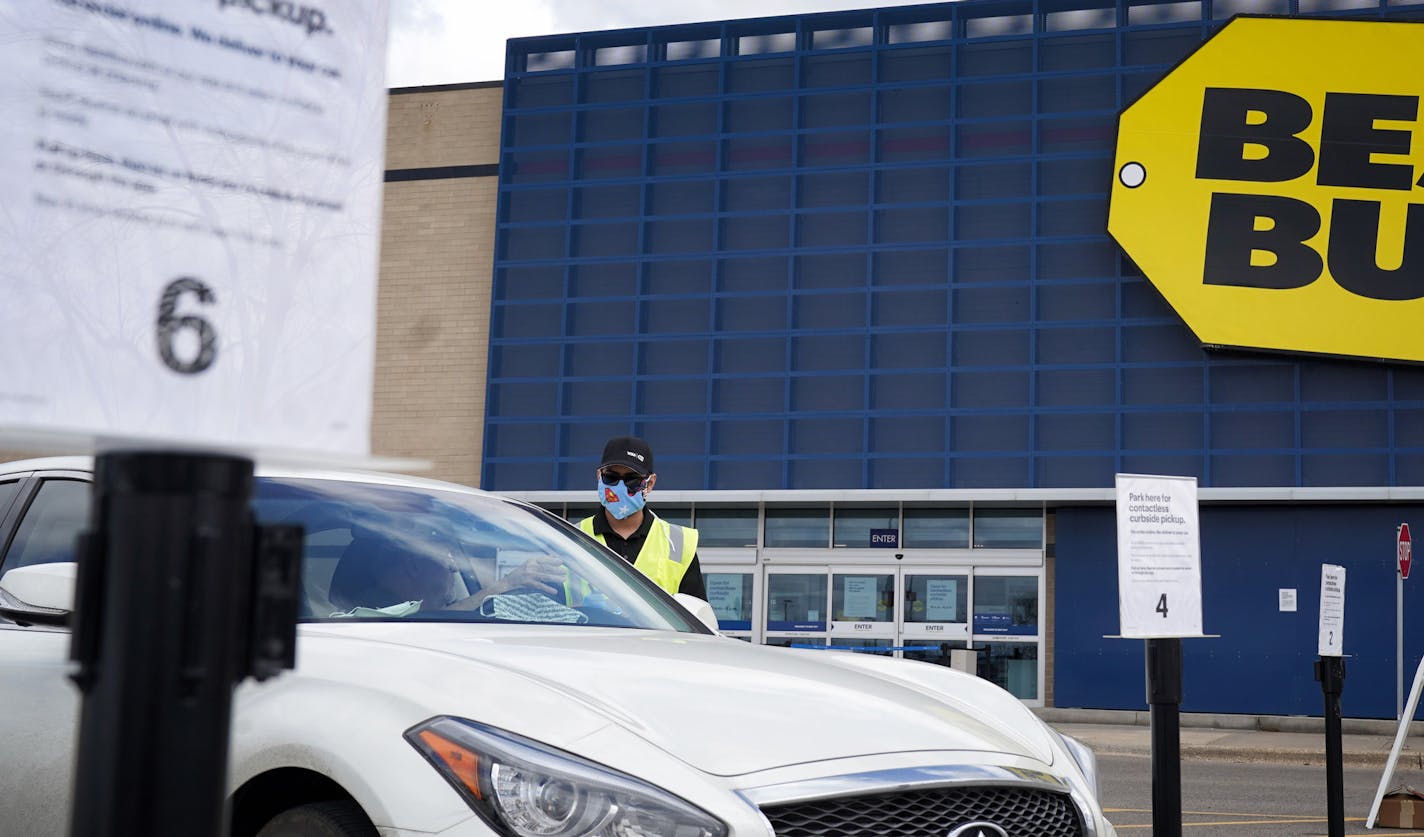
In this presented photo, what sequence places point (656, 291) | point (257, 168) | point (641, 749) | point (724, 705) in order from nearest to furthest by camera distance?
point (257, 168) < point (641, 749) < point (724, 705) < point (656, 291)

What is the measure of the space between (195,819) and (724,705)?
6.50 feet

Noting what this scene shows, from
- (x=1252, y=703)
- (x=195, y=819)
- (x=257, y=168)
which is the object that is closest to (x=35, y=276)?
(x=257, y=168)

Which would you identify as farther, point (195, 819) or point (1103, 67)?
point (1103, 67)

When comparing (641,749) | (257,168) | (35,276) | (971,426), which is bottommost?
(641,749)

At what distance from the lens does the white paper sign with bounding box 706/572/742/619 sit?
2648 cm

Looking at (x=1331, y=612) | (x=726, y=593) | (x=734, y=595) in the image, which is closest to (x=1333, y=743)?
(x=1331, y=612)

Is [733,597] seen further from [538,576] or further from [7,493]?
[7,493]

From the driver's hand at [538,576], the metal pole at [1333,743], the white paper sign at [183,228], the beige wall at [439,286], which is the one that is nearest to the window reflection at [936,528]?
the beige wall at [439,286]

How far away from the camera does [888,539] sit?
84.3 feet

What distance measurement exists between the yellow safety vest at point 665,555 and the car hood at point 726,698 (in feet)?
8.42

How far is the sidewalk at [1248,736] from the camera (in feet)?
55.4

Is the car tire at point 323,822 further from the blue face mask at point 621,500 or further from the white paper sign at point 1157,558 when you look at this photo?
the white paper sign at point 1157,558

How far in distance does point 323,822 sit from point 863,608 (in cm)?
2308

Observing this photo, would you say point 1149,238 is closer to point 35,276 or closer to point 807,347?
point 807,347
